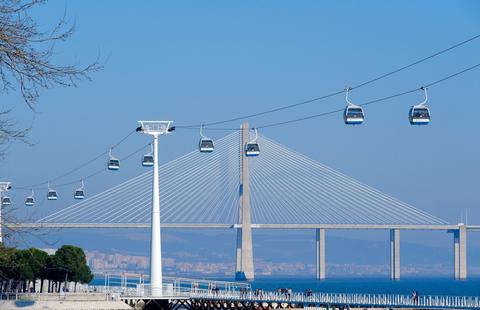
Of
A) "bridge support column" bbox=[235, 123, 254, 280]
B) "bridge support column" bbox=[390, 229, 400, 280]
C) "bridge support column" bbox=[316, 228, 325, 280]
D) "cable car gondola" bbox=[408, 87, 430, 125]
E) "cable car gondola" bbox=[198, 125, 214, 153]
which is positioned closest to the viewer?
"cable car gondola" bbox=[408, 87, 430, 125]

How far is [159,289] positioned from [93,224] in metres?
56.4

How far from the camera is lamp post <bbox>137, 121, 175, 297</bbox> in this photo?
50.8 metres

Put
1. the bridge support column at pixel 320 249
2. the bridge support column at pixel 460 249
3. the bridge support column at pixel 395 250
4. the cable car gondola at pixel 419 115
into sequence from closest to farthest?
1. the cable car gondola at pixel 419 115
2. the bridge support column at pixel 320 249
3. the bridge support column at pixel 395 250
4. the bridge support column at pixel 460 249

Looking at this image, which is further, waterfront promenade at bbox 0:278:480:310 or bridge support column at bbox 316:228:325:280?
bridge support column at bbox 316:228:325:280

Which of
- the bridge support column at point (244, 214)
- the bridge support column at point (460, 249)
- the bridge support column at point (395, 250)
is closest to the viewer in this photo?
the bridge support column at point (244, 214)

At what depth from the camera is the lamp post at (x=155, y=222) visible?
167ft

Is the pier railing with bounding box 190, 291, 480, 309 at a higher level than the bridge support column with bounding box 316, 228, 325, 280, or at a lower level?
lower

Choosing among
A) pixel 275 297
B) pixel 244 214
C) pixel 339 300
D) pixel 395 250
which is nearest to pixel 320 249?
pixel 395 250

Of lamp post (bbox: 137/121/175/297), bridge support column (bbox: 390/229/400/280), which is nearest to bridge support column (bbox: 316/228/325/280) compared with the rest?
bridge support column (bbox: 390/229/400/280)

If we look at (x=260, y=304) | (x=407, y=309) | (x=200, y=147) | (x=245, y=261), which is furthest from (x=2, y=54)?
(x=245, y=261)

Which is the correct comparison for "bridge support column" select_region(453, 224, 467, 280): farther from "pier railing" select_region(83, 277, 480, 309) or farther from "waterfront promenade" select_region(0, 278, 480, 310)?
"waterfront promenade" select_region(0, 278, 480, 310)

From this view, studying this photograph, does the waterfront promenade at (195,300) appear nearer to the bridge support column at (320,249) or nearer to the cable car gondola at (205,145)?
the cable car gondola at (205,145)

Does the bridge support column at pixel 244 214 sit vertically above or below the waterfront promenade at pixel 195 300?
above

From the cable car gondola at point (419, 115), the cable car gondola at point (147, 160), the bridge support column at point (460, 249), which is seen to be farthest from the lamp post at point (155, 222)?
the bridge support column at point (460, 249)
